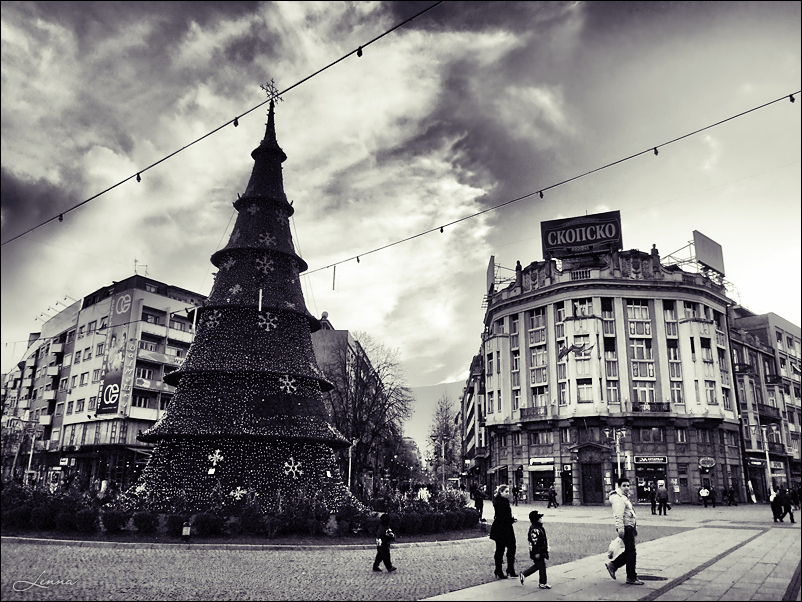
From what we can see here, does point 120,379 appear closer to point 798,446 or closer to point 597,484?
point 597,484

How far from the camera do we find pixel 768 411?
65375 millimetres

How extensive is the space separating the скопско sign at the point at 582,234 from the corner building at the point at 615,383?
4.42 ft

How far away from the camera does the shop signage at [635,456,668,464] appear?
51.0m

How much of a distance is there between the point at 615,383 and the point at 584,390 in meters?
2.96

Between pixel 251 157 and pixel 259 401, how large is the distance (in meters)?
9.30

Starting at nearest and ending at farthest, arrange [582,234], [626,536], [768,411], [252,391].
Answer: [626,536] < [252,391] < [582,234] < [768,411]

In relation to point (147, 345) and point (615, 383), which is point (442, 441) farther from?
point (147, 345)

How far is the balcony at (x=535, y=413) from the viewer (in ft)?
178

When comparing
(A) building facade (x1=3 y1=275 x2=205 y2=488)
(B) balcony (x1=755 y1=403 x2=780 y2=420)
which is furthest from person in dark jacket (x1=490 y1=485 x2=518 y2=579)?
(B) balcony (x1=755 y1=403 x2=780 y2=420)

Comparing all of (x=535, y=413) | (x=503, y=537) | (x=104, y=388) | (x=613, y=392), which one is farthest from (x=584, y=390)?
(x=503, y=537)

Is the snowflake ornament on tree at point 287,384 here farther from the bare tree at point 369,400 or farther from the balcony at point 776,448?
the balcony at point 776,448

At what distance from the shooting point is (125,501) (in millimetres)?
17891

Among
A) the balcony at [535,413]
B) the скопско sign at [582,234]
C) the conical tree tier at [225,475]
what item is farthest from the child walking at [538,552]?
the скопско sign at [582,234]

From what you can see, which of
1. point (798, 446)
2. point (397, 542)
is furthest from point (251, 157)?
point (798, 446)
